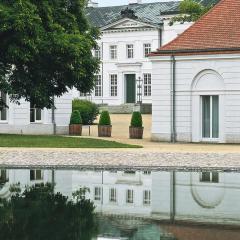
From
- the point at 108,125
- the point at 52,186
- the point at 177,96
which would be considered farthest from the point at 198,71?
the point at 52,186

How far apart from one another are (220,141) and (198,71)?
3449 millimetres

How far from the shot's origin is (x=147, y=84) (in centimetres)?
7394

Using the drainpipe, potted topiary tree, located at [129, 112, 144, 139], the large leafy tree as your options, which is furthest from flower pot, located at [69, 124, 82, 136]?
the drainpipe

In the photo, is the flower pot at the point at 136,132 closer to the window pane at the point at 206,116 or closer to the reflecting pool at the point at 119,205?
the window pane at the point at 206,116

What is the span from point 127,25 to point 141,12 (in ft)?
10.6

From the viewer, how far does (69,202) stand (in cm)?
1532

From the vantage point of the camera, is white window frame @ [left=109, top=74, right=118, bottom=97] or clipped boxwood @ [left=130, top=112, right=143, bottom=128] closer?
clipped boxwood @ [left=130, top=112, right=143, bottom=128]

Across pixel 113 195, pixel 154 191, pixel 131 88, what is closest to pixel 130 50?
pixel 131 88

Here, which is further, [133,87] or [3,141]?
[133,87]

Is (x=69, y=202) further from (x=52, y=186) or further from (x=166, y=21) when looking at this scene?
(x=166, y=21)

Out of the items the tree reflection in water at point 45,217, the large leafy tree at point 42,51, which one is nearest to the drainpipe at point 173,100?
the large leafy tree at point 42,51

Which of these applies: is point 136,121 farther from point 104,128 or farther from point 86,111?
point 86,111

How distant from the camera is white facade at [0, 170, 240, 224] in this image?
1430 cm

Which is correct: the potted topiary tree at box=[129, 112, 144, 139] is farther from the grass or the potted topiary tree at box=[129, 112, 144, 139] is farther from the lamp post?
the lamp post
